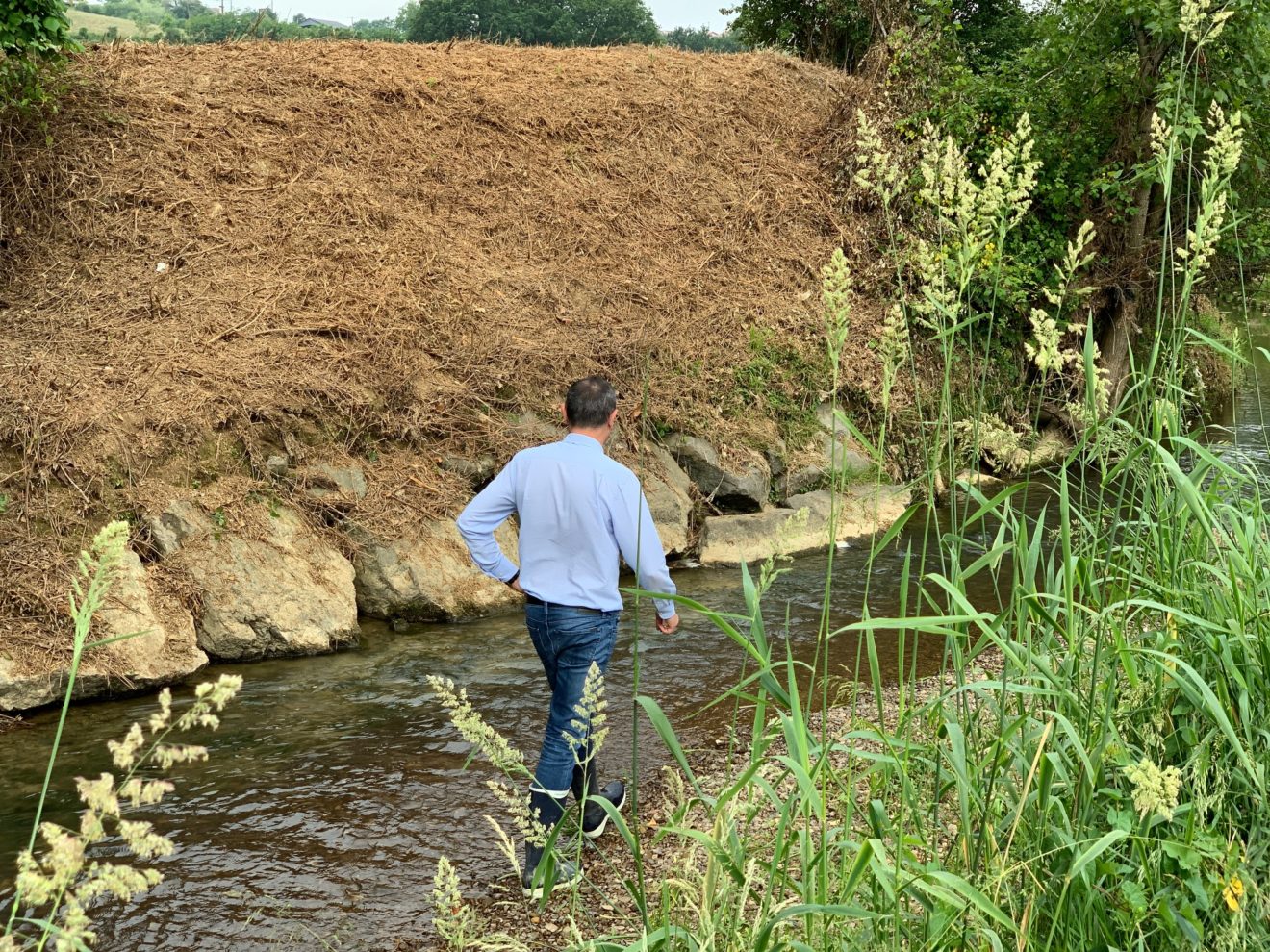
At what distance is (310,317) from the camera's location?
34.0ft

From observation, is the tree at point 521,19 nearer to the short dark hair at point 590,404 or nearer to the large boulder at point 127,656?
the large boulder at point 127,656

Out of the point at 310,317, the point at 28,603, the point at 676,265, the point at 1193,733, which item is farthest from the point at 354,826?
the point at 676,265

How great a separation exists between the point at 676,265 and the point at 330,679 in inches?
300

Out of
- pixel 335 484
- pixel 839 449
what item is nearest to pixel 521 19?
pixel 839 449

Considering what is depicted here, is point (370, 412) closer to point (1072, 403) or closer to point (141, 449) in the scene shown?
point (141, 449)

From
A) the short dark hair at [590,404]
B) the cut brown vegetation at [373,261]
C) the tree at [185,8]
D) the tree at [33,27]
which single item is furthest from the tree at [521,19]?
the short dark hair at [590,404]

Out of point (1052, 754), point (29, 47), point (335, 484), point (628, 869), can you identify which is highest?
point (29, 47)

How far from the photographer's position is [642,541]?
4375mm

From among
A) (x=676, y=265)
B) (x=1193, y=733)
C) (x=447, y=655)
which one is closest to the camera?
(x=1193, y=733)

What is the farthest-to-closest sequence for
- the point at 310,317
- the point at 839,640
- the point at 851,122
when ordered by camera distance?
the point at 851,122 < the point at 310,317 < the point at 839,640

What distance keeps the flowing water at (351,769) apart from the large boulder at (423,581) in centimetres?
17

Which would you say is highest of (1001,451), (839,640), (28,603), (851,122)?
(851,122)

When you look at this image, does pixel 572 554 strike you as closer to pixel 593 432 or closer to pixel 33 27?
pixel 593 432

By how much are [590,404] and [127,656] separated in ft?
13.6
